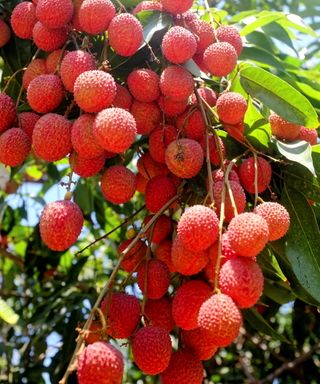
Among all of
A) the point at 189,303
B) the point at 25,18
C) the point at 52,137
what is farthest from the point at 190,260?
the point at 25,18

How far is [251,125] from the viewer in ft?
3.40

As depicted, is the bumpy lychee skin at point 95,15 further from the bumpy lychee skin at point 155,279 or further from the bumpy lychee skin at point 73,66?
the bumpy lychee skin at point 155,279

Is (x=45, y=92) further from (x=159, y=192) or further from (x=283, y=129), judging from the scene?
(x=283, y=129)

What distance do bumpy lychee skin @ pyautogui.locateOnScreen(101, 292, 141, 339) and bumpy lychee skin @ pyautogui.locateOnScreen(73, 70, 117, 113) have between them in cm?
29

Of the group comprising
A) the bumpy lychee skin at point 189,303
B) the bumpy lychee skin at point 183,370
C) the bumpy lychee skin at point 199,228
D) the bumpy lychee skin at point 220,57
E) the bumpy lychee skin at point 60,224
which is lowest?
the bumpy lychee skin at point 183,370

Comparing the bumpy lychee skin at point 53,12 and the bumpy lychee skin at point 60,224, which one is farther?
the bumpy lychee skin at point 53,12

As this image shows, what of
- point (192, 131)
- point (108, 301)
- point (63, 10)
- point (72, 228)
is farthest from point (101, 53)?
point (108, 301)

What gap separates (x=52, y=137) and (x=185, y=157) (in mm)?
211

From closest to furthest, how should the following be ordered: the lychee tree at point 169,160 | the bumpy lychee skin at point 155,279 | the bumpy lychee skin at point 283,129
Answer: the lychee tree at point 169,160, the bumpy lychee skin at point 155,279, the bumpy lychee skin at point 283,129

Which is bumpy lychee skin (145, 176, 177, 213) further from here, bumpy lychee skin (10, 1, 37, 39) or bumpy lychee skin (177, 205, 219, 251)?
bumpy lychee skin (10, 1, 37, 39)

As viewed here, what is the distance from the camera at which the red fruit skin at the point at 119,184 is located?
0.96m

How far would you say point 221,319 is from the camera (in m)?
0.72

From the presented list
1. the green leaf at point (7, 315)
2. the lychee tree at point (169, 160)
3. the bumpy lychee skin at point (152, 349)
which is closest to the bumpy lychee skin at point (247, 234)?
the lychee tree at point (169, 160)

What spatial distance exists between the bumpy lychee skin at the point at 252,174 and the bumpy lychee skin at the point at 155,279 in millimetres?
194
